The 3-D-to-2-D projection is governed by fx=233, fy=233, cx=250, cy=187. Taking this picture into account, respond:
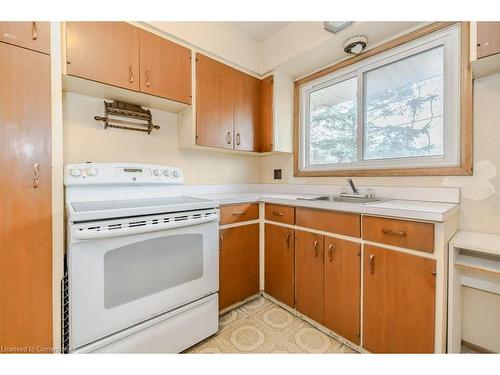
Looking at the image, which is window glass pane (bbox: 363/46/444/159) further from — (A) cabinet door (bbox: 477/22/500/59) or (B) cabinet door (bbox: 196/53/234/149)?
(B) cabinet door (bbox: 196/53/234/149)

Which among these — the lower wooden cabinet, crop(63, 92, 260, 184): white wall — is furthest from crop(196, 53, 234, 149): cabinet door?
the lower wooden cabinet

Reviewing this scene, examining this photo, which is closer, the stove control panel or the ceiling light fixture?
the stove control panel

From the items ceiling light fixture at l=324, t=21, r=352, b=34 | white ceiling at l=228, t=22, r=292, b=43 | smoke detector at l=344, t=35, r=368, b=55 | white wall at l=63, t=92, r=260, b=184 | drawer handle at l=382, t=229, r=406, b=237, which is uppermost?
white ceiling at l=228, t=22, r=292, b=43

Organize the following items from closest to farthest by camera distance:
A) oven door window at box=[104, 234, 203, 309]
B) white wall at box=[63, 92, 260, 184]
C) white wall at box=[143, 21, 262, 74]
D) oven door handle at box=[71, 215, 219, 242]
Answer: oven door handle at box=[71, 215, 219, 242]
oven door window at box=[104, 234, 203, 309]
white wall at box=[63, 92, 260, 184]
white wall at box=[143, 21, 262, 74]

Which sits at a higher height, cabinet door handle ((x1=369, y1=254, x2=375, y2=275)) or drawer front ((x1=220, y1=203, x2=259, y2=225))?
drawer front ((x1=220, y1=203, x2=259, y2=225))

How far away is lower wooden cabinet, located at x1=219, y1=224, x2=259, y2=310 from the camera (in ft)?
5.94

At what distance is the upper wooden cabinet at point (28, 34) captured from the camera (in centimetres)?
109

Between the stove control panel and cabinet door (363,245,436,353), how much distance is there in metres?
1.49

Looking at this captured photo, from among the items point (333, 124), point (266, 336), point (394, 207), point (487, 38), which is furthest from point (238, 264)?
point (487, 38)

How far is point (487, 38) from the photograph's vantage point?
3.72ft

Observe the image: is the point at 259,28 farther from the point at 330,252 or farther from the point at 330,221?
the point at 330,252

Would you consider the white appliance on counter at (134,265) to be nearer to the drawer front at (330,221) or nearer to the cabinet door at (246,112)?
the drawer front at (330,221)

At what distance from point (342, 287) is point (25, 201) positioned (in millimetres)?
1829

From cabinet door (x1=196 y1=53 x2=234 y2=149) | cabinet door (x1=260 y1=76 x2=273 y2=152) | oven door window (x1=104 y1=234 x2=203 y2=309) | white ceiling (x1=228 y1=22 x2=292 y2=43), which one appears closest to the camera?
oven door window (x1=104 y1=234 x2=203 y2=309)
